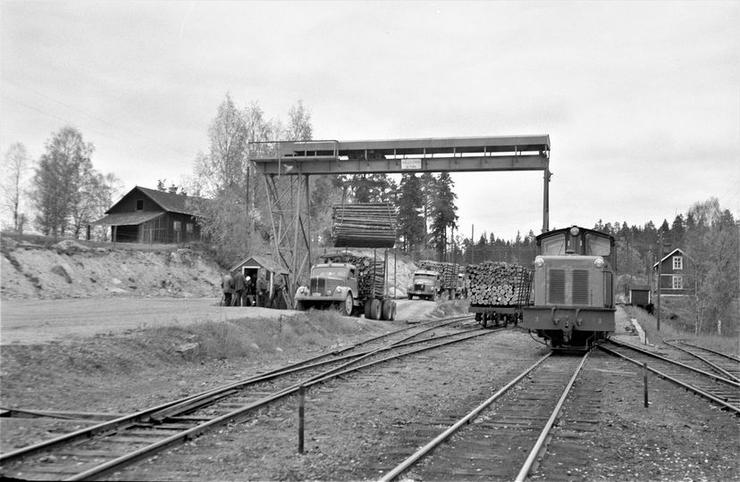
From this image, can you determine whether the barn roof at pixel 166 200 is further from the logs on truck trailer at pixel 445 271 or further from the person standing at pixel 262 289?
the person standing at pixel 262 289

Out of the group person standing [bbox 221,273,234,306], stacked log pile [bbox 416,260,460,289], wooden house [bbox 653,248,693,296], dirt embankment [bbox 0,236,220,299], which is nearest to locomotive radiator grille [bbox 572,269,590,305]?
person standing [bbox 221,273,234,306]

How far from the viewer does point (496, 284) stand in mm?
30172

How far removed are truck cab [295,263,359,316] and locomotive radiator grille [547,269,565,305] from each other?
41.8ft

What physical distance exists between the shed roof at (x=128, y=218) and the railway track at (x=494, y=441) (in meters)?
49.7

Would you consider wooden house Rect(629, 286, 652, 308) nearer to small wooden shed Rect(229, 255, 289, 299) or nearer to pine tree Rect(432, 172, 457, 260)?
pine tree Rect(432, 172, 457, 260)

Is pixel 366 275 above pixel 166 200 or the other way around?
the other way around

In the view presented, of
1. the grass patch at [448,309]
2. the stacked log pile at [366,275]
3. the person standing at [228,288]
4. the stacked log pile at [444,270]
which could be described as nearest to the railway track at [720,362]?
the stacked log pile at [366,275]

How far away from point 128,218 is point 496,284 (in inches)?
1530

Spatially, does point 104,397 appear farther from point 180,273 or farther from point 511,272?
point 180,273

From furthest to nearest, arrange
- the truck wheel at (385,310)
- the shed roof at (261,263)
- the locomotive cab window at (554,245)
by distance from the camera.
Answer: the shed roof at (261,263), the truck wheel at (385,310), the locomotive cab window at (554,245)

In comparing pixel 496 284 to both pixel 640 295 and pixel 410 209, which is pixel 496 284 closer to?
pixel 640 295

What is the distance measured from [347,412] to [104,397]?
417 centimetres

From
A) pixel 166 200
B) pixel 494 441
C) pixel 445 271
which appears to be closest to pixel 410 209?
pixel 445 271

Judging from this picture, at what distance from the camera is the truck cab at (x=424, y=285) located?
184 ft
